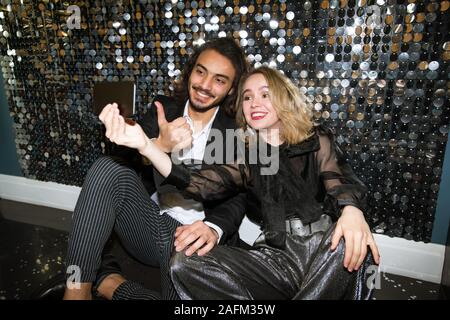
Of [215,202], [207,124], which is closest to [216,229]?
[215,202]

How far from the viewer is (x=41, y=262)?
1.57 metres

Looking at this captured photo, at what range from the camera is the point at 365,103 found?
1372 millimetres

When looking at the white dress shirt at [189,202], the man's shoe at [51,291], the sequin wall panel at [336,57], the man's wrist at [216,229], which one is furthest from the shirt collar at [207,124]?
the man's shoe at [51,291]

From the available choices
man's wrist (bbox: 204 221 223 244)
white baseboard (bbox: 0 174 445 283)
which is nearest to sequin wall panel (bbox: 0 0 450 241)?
white baseboard (bbox: 0 174 445 283)

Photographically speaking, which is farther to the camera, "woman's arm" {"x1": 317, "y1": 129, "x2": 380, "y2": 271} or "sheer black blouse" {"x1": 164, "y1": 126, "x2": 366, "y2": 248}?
"sheer black blouse" {"x1": 164, "y1": 126, "x2": 366, "y2": 248}

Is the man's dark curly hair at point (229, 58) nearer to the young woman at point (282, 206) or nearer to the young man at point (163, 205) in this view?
the young man at point (163, 205)

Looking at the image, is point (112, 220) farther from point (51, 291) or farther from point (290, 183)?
point (290, 183)

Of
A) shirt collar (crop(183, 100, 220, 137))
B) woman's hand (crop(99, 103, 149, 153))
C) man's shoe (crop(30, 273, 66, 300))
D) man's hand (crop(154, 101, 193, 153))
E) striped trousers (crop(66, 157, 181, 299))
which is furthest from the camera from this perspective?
shirt collar (crop(183, 100, 220, 137))

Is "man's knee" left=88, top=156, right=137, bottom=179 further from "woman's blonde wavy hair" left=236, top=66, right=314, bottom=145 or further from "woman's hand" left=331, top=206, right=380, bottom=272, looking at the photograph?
"woman's hand" left=331, top=206, right=380, bottom=272

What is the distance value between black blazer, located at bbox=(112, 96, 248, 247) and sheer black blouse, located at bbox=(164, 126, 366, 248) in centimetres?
12

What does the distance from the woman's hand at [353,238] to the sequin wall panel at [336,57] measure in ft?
1.84

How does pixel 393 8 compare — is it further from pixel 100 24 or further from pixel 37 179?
pixel 37 179

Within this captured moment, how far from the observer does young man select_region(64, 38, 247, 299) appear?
1.04m

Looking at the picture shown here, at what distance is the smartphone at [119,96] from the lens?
920mm
